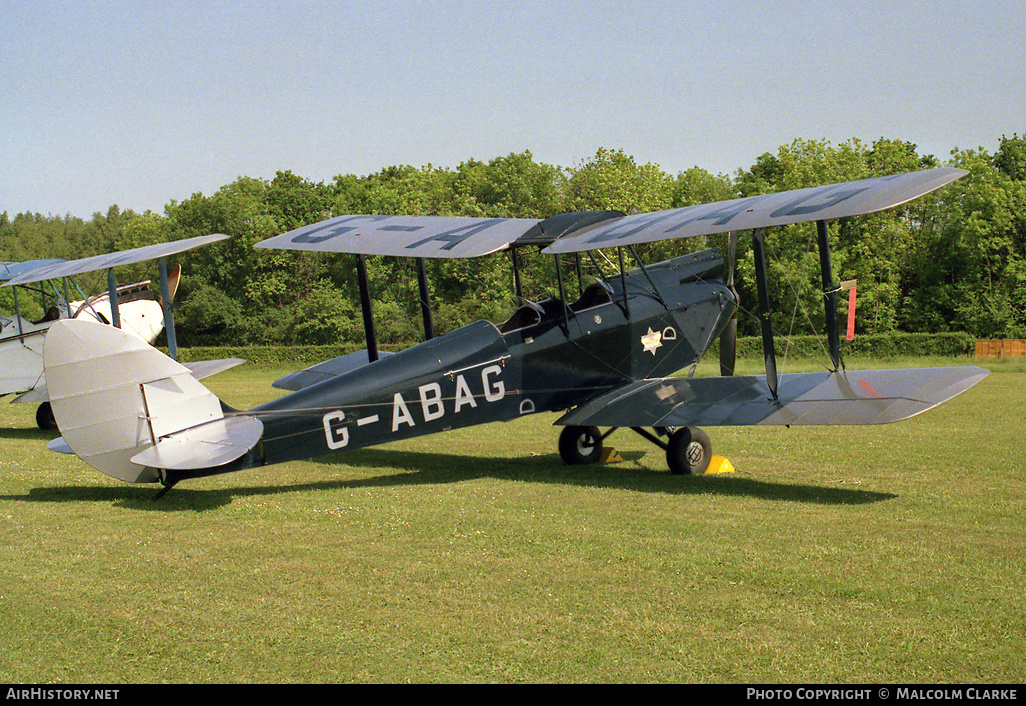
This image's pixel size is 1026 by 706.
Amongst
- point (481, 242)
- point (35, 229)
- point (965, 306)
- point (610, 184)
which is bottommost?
point (965, 306)

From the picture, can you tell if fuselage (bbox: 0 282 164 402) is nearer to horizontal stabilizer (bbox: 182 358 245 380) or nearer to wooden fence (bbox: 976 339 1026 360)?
horizontal stabilizer (bbox: 182 358 245 380)

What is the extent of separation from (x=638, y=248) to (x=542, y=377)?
76.9ft

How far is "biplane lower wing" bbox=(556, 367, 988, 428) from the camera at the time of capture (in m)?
8.12

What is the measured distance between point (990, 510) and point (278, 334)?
45575mm

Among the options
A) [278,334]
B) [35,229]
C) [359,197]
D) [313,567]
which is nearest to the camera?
[313,567]

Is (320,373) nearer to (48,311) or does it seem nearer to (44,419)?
(44,419)

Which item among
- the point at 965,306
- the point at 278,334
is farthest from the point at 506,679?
the point at 278,334

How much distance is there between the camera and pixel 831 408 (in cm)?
844

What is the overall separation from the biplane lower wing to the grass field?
0.67 meters

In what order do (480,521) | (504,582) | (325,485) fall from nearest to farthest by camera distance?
(504,582), (480,521), (325,485)

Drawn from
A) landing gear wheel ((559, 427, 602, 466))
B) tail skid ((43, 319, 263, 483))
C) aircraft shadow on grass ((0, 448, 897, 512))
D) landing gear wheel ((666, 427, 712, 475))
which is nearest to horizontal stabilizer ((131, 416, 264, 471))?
tail skid ((43, 319, 263, 483))

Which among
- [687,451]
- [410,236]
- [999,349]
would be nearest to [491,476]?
[687,451]

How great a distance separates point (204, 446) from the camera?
7.38 metres

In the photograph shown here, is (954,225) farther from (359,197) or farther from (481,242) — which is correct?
(481,242)
